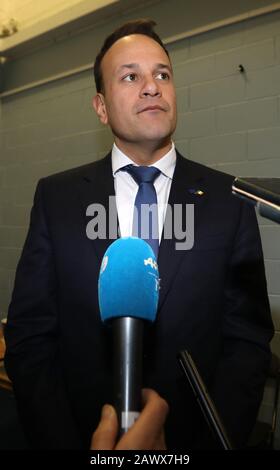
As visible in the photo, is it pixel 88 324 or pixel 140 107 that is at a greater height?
pixel 140 107

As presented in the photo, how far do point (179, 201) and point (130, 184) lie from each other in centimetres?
19

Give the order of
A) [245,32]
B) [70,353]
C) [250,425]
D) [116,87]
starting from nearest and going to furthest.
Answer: [250,425] → [70,353] → [116,87] → [245,32]

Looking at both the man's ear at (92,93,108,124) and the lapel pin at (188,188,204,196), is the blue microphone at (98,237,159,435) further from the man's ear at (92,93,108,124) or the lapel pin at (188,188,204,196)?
the man's ear at (92,93,108,124)

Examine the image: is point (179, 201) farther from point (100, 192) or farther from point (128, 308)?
point (128, 308)

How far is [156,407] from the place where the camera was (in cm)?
55

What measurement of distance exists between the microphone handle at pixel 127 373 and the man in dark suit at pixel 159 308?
0.58m

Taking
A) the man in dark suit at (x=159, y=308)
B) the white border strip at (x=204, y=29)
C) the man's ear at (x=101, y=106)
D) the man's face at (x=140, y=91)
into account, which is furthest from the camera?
the white border strip at (x=204, y=29)

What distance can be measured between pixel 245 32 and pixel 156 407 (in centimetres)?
218

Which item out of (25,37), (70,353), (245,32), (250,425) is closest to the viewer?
(250,425)

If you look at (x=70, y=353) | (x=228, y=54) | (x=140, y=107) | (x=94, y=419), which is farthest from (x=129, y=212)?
(x=228, y=54)

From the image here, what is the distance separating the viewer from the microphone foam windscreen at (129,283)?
63 centimetres

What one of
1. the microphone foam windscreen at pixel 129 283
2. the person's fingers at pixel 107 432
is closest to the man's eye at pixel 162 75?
the microphone foam windscreen at pixel 129 283

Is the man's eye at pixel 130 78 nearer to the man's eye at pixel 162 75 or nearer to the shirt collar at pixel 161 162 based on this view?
the man's eye at pixel 162 75

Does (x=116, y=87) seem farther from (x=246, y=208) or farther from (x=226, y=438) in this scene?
(x=226, y=438)
